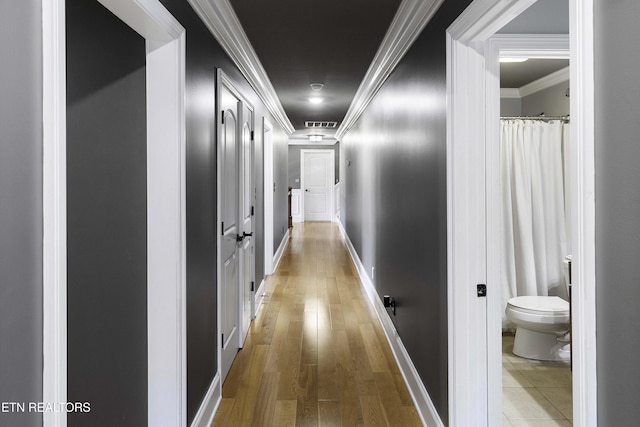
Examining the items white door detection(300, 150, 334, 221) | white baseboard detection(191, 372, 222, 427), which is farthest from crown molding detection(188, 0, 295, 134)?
white door detection(300, 150, 334, 221)

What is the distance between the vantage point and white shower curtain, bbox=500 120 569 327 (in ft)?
11.6

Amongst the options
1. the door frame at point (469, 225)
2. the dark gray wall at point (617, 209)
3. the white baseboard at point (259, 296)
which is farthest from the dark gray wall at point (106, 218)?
the white baseboard at point (259, 296)

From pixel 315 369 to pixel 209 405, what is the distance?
0.86 meters

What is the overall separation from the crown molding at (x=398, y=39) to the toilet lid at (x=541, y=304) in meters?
2.03

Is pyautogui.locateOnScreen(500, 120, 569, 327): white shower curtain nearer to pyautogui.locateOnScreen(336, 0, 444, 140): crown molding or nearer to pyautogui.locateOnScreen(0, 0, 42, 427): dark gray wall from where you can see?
pyautogui.locateOnScreen(336, 0, 444, 140): crown molding

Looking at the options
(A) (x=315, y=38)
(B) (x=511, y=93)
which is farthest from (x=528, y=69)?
(A) (x=315, y=38)

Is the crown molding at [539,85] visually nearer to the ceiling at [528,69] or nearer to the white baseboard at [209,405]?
the ceiling at [528,69]

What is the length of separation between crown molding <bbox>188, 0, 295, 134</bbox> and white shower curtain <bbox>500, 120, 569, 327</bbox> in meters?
2.28

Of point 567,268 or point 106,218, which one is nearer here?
A: point 106,218

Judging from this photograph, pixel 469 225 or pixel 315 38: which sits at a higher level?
pixel 315 38

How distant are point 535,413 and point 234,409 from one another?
1.77 m

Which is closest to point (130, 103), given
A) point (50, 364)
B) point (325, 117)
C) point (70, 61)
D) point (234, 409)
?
point (70, 61)

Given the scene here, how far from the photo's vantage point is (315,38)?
311 cm

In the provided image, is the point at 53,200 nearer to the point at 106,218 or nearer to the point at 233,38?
the point at 106,218
